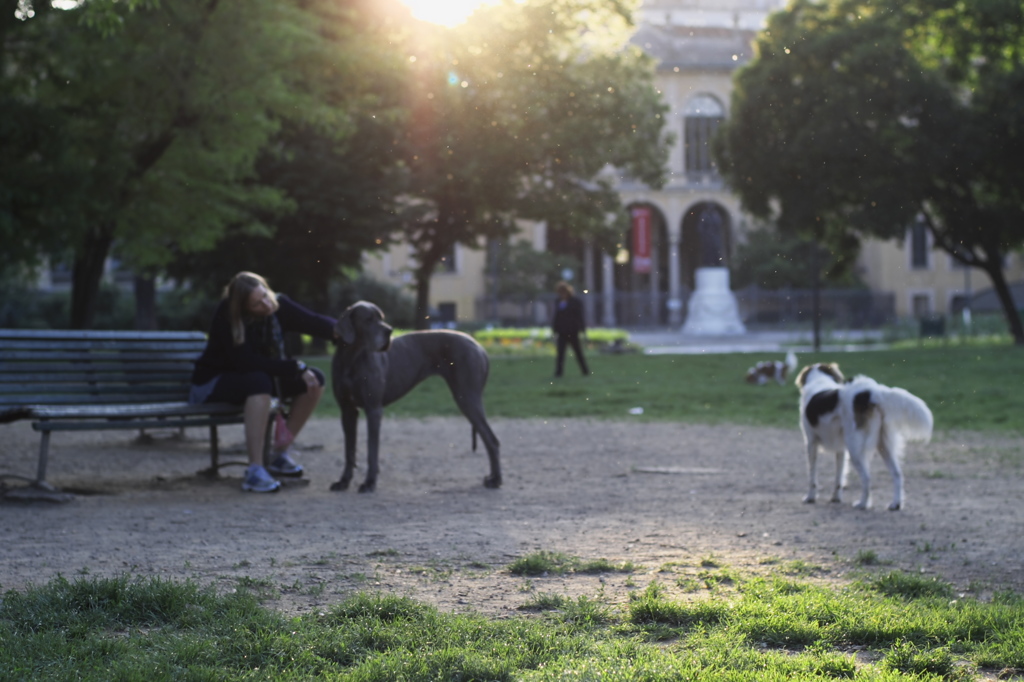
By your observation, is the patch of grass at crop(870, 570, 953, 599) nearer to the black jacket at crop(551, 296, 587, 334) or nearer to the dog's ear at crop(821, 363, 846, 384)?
the dog's ear at crop(821, 363, 846, 384)

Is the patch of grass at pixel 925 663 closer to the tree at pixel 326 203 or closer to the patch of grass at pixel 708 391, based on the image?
the patch of grass at pixel 708 391

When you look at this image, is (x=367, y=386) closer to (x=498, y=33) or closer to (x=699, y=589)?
(x=699, y=589)

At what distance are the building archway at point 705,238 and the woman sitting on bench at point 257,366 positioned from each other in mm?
36704

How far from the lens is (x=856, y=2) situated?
105ft

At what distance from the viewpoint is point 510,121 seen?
29.9 m

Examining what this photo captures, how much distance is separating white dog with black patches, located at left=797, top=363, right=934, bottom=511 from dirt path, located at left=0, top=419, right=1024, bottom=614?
22cm

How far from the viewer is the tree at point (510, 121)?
96.9ft

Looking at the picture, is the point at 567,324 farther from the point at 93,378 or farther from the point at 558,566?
the point at 558,566

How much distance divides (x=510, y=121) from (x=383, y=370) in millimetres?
22667

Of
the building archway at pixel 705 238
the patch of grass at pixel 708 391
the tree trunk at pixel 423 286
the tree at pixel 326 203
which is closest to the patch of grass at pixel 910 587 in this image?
the patch of grass at pixel 708 391

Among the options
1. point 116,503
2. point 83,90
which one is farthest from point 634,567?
point 83,90

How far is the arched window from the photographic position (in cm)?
5666

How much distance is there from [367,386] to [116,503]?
172cm

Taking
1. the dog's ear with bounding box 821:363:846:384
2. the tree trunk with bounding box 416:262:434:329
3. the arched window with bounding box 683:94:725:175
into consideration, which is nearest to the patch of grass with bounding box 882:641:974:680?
the dog's ear with bounding box 821:363:846:384
